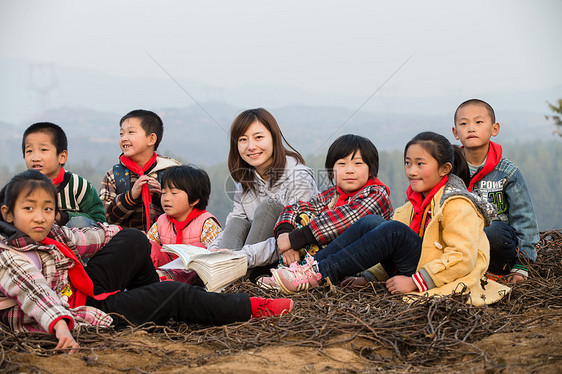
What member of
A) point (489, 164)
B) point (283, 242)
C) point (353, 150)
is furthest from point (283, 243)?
point (489, 164)

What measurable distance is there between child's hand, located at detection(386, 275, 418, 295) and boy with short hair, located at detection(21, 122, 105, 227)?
2.22 meters

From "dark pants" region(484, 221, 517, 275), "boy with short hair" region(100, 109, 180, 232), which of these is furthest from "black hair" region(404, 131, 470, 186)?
"boy with short hair" region(100, 109, 180, 232)

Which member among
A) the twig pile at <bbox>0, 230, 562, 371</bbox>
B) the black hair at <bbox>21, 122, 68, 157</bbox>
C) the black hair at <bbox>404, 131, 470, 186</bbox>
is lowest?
the twig pile at <bbox>0, 230, 562, 371</bbox>

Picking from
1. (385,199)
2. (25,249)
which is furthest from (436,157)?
(25,249)

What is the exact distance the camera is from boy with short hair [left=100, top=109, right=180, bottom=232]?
Result: 14.6 feet

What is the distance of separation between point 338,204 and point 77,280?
1.88 meters

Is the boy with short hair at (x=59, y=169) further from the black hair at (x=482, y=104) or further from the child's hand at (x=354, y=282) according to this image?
the black hair at (x=482, y=104)

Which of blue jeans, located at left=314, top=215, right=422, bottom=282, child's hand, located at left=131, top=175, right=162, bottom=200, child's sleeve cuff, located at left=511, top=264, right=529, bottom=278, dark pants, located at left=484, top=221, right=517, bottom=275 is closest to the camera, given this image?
blue jeans, located at left=314, top=215, right=422, bottom=282

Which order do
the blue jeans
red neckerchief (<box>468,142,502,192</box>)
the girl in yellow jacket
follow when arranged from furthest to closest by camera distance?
red neckerchief (<box>468,142,502,192</box>) < the blue jeans < the girl in yellow jacket

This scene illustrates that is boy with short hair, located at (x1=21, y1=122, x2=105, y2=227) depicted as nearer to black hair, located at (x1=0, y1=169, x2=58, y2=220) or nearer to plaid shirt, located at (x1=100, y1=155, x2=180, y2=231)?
plaid shirt, located at (x1=100, y1=155, x2=180, y2=231)

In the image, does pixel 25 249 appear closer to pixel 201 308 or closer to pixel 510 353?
pixel 201 308

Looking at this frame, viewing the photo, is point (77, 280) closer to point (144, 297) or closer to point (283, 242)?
point (144, 297)

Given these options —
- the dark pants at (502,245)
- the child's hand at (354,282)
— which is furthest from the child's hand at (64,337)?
the dark pants at (502,245)

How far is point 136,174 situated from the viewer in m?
4.71
